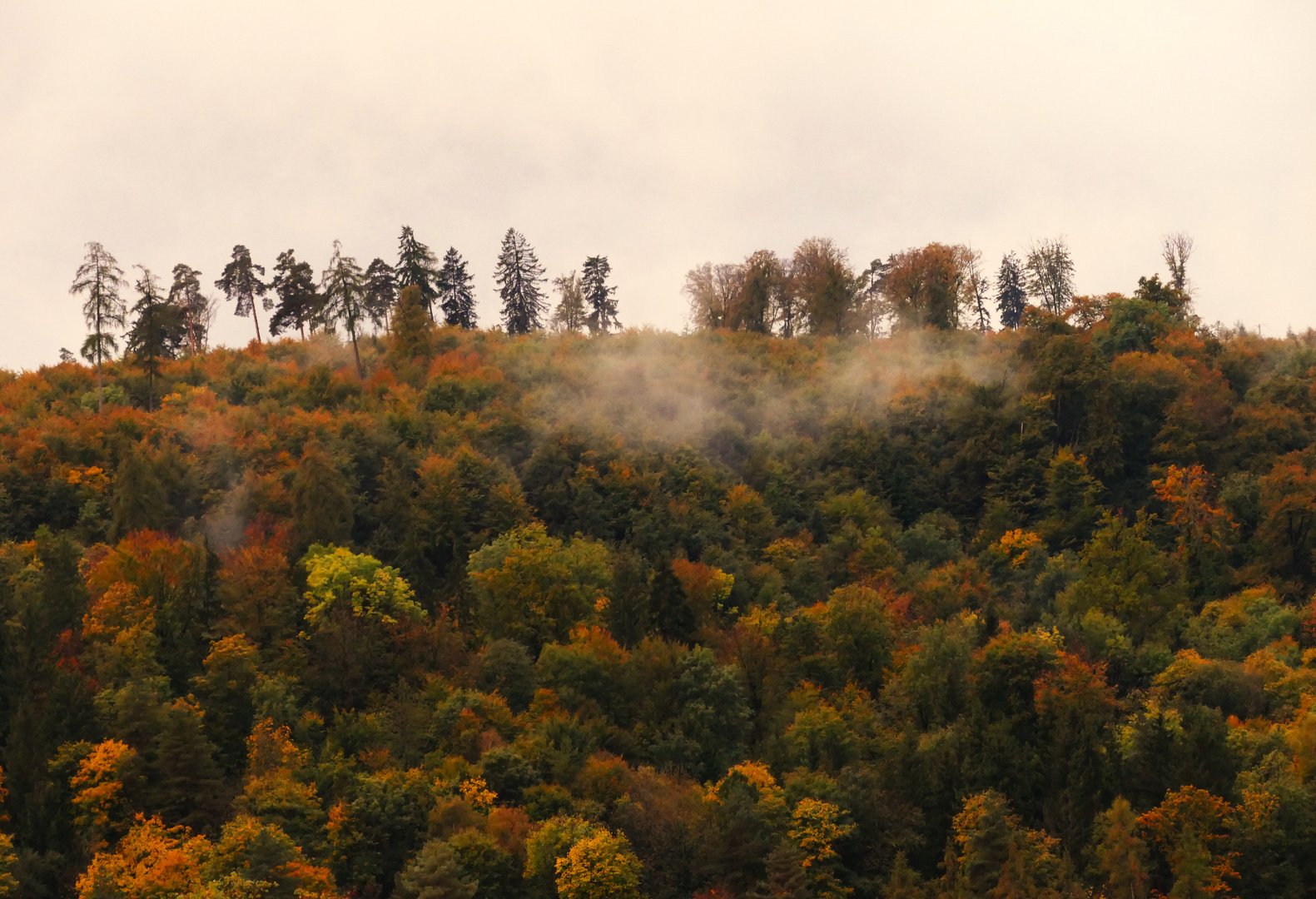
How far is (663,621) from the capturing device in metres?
84.8

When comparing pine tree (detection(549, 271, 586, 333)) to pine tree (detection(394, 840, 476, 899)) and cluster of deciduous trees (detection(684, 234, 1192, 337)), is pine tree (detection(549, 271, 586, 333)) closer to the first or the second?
cluster of deciduous trees (detection(684, 234, 1192, 337))

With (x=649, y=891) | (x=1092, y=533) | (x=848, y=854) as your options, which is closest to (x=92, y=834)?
(x=649, y=891)

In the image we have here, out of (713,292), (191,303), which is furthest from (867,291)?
(191,303)

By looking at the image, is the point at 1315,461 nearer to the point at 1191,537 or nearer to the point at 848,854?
the point at 1191,537

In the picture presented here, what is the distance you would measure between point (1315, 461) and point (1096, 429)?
677 inches

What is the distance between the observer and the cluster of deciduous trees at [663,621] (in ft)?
210

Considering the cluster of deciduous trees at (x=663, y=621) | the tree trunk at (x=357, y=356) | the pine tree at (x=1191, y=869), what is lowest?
the pine tree at (x=1191, y=869)

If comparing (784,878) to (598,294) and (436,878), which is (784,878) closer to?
(436,878)

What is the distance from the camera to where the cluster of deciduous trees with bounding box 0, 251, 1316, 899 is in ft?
210

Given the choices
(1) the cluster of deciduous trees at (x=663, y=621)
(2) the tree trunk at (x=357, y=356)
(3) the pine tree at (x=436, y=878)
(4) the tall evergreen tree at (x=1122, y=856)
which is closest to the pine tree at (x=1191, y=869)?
(1) the cluster of deciduous trees at (x=663, y=621)

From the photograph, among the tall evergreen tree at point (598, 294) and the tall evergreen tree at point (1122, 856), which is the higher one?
the tall evergreen tree at point (598, 294)

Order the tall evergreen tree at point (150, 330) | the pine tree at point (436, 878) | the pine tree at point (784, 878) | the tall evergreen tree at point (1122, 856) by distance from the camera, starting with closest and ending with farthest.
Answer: the pine tree at point (436, 878)
the tall evergreen tree at point (1122, 856)
the pine tree at point (784, 878)
the tall evergreen tree at point (150, 330)

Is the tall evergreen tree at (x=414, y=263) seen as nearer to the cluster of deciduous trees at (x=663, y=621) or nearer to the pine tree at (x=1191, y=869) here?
the cluster of deciduous trees at (x=663, y=621)

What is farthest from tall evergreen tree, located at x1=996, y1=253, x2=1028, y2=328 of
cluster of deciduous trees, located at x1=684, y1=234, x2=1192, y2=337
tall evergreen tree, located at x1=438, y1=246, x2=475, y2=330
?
tall evergreen tree, located at x1=438, y1=246, x2=475, y2=330
